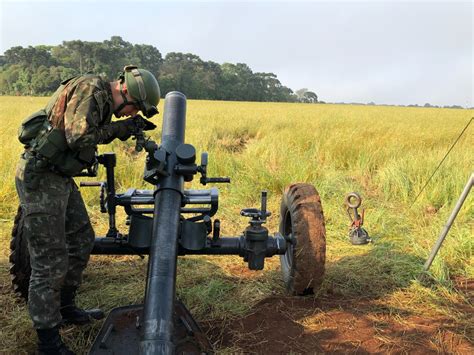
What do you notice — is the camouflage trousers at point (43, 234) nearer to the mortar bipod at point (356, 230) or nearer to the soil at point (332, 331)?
the soil at point (332, 331)

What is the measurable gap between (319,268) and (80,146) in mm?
1902

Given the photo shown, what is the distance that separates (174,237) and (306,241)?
1085 mm

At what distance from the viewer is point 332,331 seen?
3.19 metres

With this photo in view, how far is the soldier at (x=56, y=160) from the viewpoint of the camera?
2.62 m

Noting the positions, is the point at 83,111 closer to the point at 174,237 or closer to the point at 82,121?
the point at 82,121

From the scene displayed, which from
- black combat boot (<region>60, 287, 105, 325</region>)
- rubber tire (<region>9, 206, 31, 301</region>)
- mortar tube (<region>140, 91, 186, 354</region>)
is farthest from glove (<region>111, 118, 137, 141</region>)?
black combat boot (<region>60, 287, 105, 325</region>)

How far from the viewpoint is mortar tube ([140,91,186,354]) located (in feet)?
6.98

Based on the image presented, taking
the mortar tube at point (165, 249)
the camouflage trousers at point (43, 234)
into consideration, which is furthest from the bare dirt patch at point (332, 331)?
the camouflage trousers at point (43, 234)

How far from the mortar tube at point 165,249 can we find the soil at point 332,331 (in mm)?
869

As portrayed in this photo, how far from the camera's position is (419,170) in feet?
23.7

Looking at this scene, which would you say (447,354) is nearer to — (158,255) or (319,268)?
(319,268)

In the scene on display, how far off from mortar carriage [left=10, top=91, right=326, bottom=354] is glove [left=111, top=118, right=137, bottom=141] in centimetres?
6

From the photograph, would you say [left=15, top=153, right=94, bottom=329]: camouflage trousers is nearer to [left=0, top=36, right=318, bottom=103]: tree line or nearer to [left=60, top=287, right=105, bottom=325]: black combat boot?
[left=60, top=287, right=105, bottom=325]: black combat boot

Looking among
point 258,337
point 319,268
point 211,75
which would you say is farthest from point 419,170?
point 211,75
